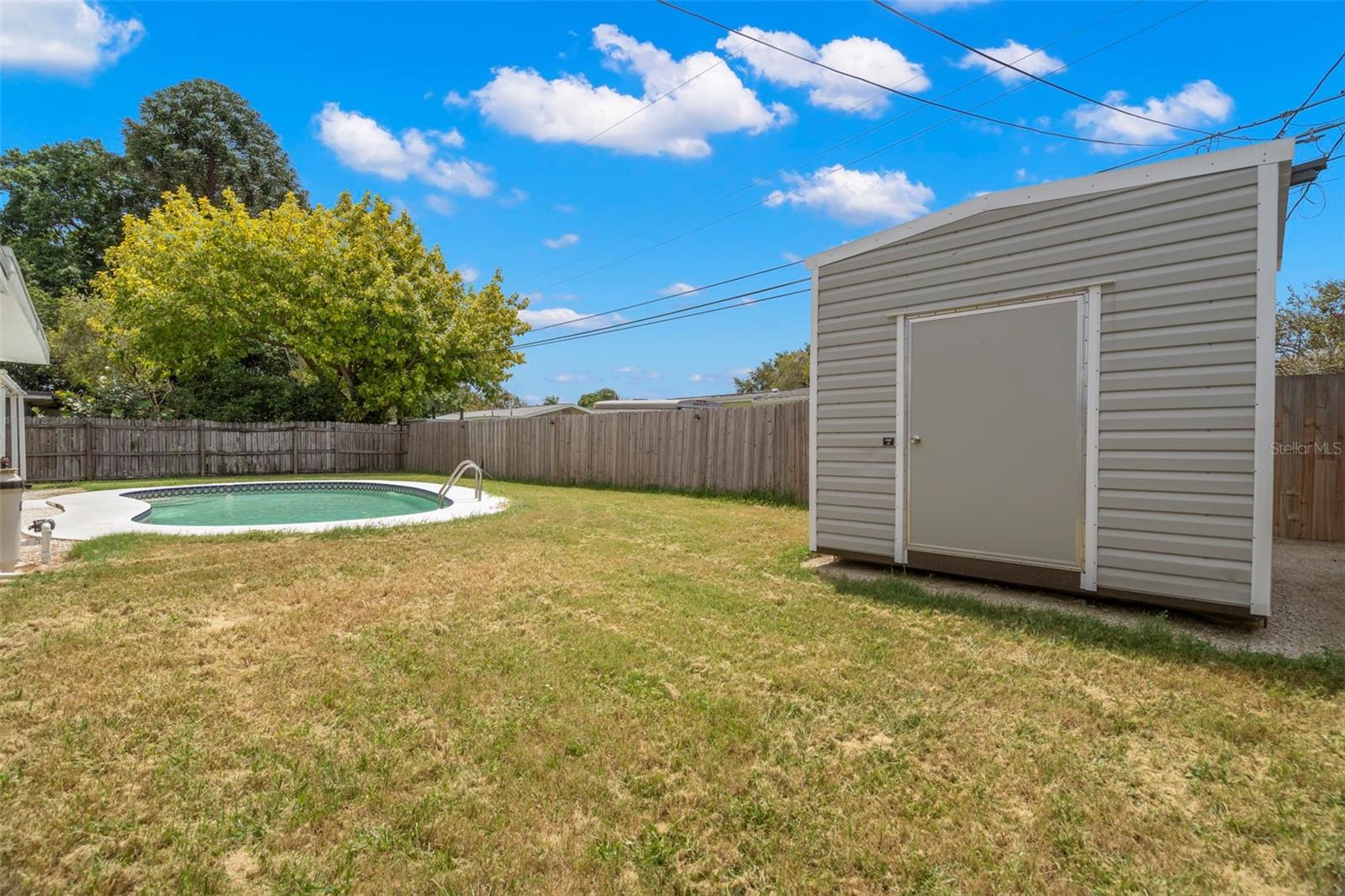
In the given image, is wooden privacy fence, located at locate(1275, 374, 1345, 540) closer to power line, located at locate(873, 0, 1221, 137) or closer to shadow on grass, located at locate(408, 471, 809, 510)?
power line, located at locate(873, 0, 1221, 137)

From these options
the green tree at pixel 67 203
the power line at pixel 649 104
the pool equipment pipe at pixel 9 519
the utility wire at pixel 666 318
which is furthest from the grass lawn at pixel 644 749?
the green tree at pixel 67 203

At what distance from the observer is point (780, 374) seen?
116ft

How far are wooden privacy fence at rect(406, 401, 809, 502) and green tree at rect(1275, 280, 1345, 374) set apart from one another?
1188 centimetres

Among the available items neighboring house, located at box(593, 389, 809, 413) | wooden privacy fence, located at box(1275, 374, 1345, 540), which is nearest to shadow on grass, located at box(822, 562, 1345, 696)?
wooden privacy fence, located at box(1275, 374, 1345, 540)

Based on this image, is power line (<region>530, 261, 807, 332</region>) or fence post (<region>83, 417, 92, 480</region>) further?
power line (<region>530, 261, 807, 332</region>)

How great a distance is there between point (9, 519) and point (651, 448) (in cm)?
830

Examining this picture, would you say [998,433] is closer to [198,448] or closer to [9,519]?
[9,519]

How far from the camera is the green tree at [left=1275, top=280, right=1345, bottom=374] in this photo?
13.6 m

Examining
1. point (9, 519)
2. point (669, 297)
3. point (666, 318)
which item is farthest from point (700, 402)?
point (9, 519)

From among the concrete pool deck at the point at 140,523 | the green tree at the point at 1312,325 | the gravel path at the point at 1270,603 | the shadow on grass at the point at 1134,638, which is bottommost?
the gravel path at the point at 1270,603

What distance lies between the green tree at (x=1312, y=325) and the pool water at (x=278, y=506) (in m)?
17.9

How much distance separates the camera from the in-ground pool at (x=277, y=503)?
861cm

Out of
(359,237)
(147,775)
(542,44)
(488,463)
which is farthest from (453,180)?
(147,775)

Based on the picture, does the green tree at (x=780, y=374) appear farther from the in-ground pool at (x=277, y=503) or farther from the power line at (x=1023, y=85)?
the in-ground pool at (x=277, y=503)
